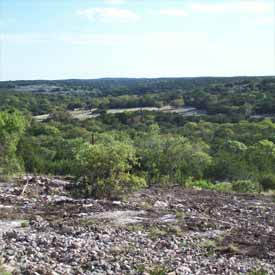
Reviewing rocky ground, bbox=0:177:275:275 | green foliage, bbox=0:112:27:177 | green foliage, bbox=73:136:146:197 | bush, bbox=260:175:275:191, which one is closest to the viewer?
Answer: rocky ground, bbox=0:177:275:275

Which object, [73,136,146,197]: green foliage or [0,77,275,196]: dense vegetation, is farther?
[0,77,275,196]: dense vegetation

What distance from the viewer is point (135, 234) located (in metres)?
13.8

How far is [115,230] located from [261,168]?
73.6ft

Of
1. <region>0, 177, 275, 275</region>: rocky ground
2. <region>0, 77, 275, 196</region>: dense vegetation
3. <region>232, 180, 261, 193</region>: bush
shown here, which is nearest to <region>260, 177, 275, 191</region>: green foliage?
<region>0, 77, 275, 196</region>: dense vegetation

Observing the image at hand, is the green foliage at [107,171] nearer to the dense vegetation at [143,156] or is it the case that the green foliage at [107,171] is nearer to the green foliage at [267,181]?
the dense vegetation at [143,156]

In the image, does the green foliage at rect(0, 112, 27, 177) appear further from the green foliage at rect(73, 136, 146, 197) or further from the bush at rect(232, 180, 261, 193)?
the bush at rect(232, 180, 261, 193)

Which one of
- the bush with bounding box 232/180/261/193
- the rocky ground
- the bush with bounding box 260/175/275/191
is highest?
the rocky ground

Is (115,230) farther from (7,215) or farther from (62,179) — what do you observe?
(62,179)

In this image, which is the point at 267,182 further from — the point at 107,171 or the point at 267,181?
the point at 107,171

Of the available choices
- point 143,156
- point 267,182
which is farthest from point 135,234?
point 267,182

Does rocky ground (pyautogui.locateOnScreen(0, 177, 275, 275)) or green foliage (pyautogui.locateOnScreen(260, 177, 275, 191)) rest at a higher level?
rocky ground (pyautogui.locateOnScreen(0, 177, 275, 275))

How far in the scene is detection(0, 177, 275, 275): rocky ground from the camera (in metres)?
11.0

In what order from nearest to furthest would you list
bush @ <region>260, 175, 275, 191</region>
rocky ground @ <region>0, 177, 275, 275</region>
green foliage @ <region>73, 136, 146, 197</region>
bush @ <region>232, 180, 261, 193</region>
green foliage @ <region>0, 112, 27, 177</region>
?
rocky ground @ <region>0, 177, 275, 275</region>
green foliage @ <region>73, 136, 146, 197</region>
bush @ <region>232, 180, 261, 193</region>
green foliage @ <region>0, 112, 27, 177</region>
bush @ <region>260, 175, 275, 191</region>

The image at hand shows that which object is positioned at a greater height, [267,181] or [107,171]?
[107,171]
